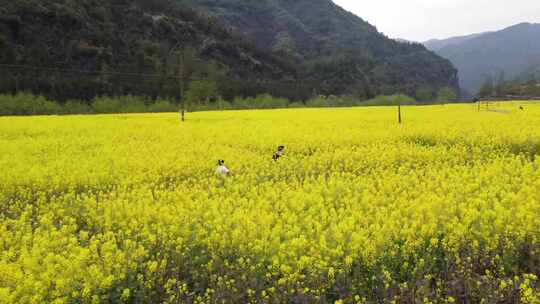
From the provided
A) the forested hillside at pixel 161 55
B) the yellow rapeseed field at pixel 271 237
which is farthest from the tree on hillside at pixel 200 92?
the yellow rapeseed field at pixel 271 237

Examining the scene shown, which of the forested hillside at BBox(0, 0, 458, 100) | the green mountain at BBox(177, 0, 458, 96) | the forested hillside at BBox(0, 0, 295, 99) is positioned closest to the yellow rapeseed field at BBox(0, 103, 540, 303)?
the forested hillside at BBox(0, 0, 458, 100)

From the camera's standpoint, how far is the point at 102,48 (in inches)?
3039

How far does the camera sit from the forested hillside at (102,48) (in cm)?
6519

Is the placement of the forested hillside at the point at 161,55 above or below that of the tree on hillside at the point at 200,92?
above

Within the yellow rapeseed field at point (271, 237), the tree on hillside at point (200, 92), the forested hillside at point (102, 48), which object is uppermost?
the forested hillside at point (102, 48)

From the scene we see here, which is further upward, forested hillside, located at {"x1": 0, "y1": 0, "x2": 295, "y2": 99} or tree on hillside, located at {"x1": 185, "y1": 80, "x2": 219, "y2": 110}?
forested hillside, located at {"x1": 0, "y1": 0, "x2": 295, "y2": 99}

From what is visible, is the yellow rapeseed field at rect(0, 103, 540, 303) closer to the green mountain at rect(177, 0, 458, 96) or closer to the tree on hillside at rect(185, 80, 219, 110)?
the tree on hillside at rect(185, 80, 219, 110)

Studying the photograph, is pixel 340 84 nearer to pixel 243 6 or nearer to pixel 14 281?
pixel 243 6

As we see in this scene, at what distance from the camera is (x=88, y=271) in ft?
17.2

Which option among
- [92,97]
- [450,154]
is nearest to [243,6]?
[92,97]

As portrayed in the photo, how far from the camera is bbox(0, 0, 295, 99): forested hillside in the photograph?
65188 millimetres

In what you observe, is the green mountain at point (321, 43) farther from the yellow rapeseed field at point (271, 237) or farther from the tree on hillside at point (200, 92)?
the yellow rapeseed field at point (271, 237)

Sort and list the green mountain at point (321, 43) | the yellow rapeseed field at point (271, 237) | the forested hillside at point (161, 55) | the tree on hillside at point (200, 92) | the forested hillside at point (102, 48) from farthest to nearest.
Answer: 1. the green mountain at point (321, 43)
2. the tree on hillside at point (200, 92)
3. the forested hillside at point (161, 55)
4. the forested hillside at point (102, 48)
5. the yellow rapeseed field at point (271, 237)

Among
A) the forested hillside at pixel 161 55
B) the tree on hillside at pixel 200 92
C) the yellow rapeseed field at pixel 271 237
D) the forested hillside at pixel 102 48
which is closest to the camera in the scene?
the yellow rapeseed field at pixel 271 237
